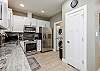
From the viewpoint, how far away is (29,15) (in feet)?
19.7

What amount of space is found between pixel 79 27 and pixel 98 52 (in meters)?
1.01

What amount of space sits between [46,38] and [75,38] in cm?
328

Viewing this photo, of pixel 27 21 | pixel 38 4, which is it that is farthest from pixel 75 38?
pixel 27 21

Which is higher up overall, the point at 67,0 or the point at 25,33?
the point at 67,0

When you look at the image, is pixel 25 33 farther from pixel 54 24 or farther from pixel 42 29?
pixel 54 24

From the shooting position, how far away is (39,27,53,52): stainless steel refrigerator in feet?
20.2

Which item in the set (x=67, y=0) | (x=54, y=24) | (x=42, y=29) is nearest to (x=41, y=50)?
(x=42, y=29)

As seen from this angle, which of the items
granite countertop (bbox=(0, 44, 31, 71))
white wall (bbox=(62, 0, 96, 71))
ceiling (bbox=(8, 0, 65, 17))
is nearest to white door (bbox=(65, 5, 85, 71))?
white wall (bbox=(62, 0, 96, 71))

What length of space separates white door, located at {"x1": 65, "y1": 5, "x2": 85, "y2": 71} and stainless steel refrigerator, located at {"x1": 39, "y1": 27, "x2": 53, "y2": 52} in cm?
259

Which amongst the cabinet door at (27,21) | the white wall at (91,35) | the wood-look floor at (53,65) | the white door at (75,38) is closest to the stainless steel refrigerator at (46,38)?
the cabinet door at (27,21)

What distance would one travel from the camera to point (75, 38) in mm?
3316

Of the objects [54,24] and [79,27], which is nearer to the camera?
[79,27]

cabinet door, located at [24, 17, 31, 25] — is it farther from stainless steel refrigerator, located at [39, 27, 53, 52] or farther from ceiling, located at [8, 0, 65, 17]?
stainless steel refrigerator, located at [39, 27, 53, 52]

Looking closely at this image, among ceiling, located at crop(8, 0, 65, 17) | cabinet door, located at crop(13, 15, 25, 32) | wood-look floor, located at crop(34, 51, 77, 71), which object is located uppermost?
ceiling, located at crop(8, 0, 65, 17)
